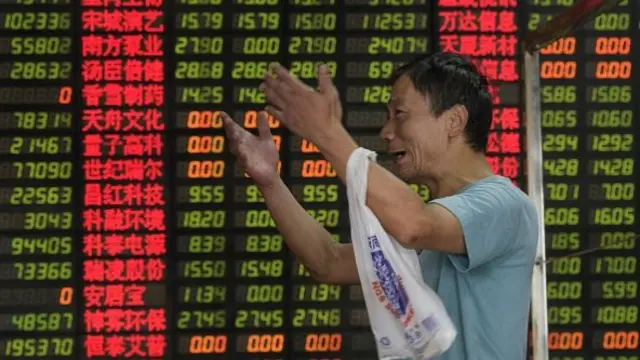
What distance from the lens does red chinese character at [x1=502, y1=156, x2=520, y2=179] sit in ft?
18.2

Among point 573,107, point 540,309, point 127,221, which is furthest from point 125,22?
point 540,309

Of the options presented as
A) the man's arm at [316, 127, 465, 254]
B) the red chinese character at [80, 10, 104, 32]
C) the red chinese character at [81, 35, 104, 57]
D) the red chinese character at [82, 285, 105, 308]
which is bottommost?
the red chinese character at [82, 285, 105, 308]

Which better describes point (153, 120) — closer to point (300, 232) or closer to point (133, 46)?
point (133, 46)

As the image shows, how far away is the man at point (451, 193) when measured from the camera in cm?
203

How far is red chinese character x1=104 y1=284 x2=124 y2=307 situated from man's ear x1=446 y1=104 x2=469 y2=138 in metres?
3.44

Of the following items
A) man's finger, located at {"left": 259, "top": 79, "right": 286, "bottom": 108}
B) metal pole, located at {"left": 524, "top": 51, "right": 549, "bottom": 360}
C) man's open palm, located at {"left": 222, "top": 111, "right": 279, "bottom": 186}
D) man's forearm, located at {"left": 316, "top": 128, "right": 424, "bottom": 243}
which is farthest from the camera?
metal pole, located at {"left": 524, "top": 51, "right": 549, "bottom": 360}

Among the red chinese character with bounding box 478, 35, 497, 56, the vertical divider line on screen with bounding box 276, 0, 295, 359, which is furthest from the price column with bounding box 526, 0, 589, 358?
the vertical divider line on screen with bounding box 276, 0, 295, 359

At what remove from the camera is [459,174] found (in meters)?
2.25

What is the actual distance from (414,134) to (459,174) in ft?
0.40

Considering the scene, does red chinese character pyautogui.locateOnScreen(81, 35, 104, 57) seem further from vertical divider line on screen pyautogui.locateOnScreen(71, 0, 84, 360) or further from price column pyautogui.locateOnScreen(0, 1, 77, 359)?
price column pyautogui.locateOnScreen(0, 1, 77, 359)

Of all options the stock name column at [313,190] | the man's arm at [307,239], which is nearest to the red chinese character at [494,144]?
the stock name column at [313,190]

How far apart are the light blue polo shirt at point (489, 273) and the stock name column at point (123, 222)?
337cm

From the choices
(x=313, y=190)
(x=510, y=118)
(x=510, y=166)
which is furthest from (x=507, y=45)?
(x=313, y=190)

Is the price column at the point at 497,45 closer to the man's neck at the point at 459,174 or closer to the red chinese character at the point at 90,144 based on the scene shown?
the red chinese character at the point at 90,144
